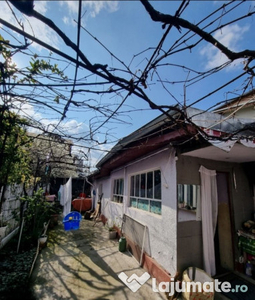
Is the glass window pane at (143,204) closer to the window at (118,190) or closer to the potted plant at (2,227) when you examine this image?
the window at (118,190)

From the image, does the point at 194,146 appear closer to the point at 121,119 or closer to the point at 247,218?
the point at 121,119

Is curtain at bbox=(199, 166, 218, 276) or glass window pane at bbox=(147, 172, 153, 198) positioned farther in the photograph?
glass window pane at bbox=(147, 172, 153, 198)

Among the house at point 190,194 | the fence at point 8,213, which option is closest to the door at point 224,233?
the house at point 190,194

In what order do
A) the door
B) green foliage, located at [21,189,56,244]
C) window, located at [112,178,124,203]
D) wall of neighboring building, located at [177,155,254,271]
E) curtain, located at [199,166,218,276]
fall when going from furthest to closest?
window, located at [112,178,124,203] < green foliage, located at [21,189,56,244] < the door < curtain, located at [199,166,218,276] < wall of neighboring building, located at [177,155,254,271]

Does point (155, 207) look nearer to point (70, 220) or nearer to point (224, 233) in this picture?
point (224, 233)

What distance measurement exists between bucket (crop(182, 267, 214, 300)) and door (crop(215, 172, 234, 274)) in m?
1.37

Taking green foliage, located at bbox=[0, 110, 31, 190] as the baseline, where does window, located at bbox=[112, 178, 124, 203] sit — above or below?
below

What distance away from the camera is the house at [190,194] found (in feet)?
10.0

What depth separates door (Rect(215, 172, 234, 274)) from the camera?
4227 mm

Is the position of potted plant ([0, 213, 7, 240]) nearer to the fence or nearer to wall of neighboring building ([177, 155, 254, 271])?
the fence

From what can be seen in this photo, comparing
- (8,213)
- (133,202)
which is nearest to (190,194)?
(133,202)

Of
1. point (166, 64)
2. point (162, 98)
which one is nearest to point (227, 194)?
point (162, 98)

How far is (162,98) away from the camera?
8.70ft

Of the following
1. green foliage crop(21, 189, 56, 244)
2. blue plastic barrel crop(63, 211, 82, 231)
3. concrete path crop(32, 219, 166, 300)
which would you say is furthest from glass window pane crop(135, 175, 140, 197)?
green foliage crop(21, 189, 56, 244)
